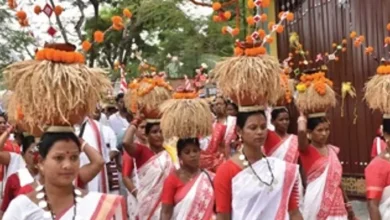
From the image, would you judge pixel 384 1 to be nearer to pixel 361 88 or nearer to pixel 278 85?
pixel 361 88

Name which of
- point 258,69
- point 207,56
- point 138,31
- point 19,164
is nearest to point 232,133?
point 19,164

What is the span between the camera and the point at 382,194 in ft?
20.7

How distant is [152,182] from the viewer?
8430mm

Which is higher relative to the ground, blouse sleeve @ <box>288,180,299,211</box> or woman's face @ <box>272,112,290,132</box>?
woman's face @ <box>272,112,290,132</box>

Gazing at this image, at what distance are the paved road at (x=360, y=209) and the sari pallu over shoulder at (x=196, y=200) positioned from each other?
4.98 m

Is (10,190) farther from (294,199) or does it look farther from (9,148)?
(294,199)

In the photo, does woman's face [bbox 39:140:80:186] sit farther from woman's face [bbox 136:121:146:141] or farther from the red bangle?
woman's face [bbox 136:121:146:141]

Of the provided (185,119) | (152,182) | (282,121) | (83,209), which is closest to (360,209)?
(282,121)

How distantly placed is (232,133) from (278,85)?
Result: 479cm

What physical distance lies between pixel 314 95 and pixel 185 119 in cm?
146

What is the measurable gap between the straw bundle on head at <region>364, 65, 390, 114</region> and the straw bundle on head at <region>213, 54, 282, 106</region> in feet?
4.47

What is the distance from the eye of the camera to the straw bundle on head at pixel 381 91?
6.92 m

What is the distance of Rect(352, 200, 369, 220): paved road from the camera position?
38.7ft

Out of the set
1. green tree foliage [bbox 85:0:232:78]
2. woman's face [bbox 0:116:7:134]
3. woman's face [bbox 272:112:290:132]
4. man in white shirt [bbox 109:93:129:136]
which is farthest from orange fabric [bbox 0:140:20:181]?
green tree foliage [bbox 85:0:232:78]
